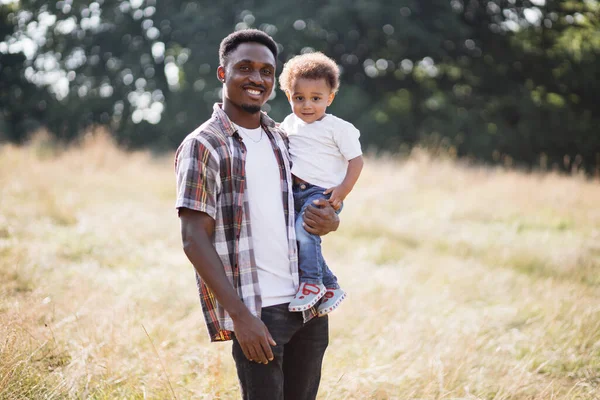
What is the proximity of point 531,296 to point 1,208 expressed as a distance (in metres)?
6.73

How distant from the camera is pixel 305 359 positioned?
7.07 ft

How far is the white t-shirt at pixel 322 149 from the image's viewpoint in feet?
8.00

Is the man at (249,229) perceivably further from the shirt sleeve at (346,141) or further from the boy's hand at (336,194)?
the shirt sleeve at (346,141)

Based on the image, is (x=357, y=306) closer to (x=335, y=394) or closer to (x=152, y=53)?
(x=335, y=394)

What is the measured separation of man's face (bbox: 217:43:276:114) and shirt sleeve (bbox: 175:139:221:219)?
32cm

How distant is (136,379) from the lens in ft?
9.93

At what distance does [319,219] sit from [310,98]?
0.67m

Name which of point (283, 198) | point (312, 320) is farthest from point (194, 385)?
point (283, 198)

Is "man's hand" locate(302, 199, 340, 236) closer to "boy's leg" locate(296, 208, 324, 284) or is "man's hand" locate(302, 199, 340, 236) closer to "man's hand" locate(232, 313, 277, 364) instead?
"boy's leg" locate(296, 208, 324, 284)

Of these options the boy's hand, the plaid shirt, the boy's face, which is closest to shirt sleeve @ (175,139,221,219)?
the plaid shirt

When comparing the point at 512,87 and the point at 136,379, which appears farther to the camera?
the point at 512,87

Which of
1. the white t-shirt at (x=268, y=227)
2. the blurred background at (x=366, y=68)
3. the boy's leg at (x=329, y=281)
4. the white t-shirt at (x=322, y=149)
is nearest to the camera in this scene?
the white t-shirt at (x=268, y=227)

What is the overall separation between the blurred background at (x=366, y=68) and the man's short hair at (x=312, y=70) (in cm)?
1474

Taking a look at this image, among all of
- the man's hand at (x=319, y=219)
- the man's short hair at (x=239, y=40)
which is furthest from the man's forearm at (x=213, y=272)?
the man's short hair at (x=239, y=40)
